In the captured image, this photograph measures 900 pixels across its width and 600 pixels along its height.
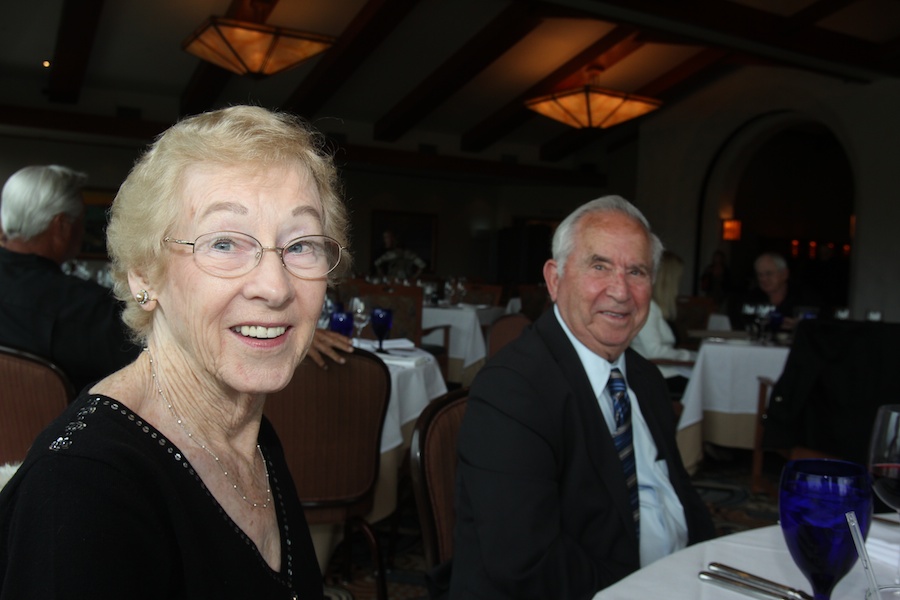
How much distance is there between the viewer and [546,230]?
1716cm

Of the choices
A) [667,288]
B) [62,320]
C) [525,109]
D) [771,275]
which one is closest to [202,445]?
[62,320]

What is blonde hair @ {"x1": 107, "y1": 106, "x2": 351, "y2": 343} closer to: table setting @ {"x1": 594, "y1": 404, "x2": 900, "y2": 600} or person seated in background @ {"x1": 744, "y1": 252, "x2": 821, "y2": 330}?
table setting @ {"x1": 594, "y1": 404, "x2": 900, "y2": 600}

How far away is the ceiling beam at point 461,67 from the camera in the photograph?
9820 millimetres

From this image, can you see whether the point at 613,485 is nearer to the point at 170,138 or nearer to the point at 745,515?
the point at 170,138

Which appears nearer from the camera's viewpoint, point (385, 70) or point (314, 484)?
point (314, 484)

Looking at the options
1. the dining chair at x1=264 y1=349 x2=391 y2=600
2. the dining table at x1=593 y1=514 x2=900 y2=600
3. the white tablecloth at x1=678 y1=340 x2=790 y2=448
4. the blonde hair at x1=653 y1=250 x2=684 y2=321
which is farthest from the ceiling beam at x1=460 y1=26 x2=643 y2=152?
the dining table at x1=593 y1=514 x2=900 y2=600

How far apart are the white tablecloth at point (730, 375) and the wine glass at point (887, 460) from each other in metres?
3.42

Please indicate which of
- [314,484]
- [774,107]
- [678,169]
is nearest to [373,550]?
[314,484]

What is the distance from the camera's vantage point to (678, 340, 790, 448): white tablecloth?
4.59m

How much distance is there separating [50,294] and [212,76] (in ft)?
29.9

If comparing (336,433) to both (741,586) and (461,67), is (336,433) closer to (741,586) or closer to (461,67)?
(741,586)

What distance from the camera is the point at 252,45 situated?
7777 millimetres

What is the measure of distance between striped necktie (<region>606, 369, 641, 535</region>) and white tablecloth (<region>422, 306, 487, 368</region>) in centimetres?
496

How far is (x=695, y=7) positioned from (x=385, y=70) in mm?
5247
